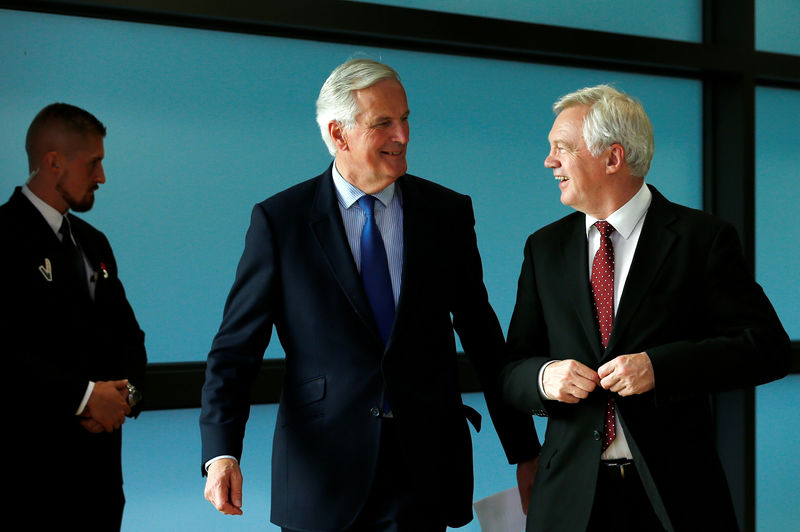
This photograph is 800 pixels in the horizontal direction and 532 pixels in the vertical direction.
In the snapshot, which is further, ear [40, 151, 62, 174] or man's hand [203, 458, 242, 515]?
ear [40, 151, 62, 174]

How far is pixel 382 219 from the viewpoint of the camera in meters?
2.00

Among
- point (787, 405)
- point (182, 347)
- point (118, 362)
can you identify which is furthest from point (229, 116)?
point (787, 405)

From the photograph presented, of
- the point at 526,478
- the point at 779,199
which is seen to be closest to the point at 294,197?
the point at 526,478

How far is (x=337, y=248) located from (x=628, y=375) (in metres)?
A: 0.71

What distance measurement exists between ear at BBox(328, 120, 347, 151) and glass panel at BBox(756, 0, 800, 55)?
2502 mm

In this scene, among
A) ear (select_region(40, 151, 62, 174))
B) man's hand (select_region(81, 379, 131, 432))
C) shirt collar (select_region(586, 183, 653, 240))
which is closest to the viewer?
shirt collar (select_region(586, 183, 653, 240))

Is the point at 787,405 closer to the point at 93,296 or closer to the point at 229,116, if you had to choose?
the point at 229,116

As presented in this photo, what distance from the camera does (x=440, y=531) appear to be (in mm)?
1931

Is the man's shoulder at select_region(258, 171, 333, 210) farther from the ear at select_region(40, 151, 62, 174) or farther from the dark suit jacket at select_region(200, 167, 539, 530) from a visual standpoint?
the ear at select_region(40, 151, 62, 174)

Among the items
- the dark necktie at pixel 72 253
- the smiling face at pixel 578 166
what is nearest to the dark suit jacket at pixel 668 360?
the smiling face at pixel 578 166

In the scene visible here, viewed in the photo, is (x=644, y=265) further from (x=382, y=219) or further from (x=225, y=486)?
(x=225, y=486)

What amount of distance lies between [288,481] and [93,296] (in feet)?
2.42

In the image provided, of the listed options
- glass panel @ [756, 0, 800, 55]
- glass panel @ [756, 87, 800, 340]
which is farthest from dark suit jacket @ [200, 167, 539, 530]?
glass panel @ [756, 0, 800, 55]

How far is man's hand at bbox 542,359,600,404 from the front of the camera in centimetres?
180
